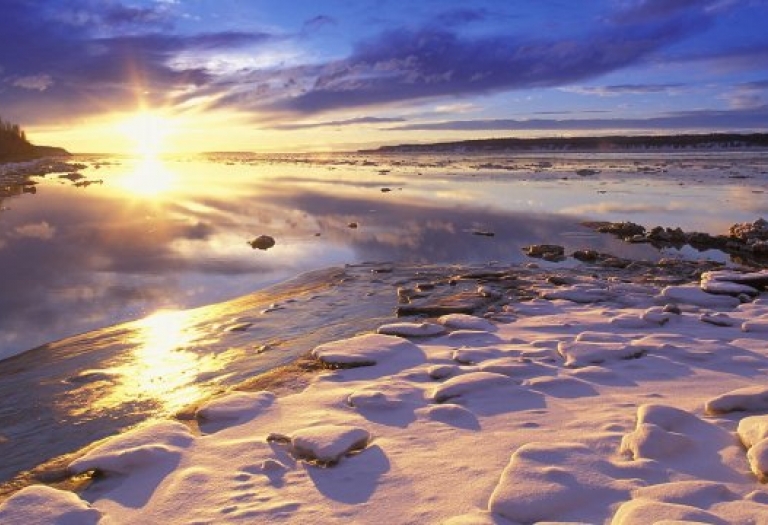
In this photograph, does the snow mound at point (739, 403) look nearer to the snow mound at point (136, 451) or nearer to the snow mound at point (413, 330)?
the snow mound at point (413, 330)

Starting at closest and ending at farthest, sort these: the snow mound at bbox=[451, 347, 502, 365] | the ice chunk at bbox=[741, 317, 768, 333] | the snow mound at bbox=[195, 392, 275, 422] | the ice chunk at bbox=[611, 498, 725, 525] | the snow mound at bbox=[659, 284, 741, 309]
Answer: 1. the ice chunk at bbox=[611, 498, 725, 525]
2. the snow mound at bbox=[195, 392, 275, 422]
3. the snow mound at bbox=[451, 347, 502, 365]
4. the ice chunk at bbox=[741, 317, 768, 333]
5. the snow mound at bbox=[659, 284, 741, 309]

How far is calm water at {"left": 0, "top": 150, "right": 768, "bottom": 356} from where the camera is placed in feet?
31.9

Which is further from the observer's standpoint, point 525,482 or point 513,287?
point 513,287

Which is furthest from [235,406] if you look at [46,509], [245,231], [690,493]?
[245,231]

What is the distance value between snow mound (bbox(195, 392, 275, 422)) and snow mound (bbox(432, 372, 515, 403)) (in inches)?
55.6

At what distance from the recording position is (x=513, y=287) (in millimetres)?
9523

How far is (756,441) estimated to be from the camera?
3.78 metres

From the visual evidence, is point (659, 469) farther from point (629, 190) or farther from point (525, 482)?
point (629, 190)

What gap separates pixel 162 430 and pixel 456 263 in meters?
8.81

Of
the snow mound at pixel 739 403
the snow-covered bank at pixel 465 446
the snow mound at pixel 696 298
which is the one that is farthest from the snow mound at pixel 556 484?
the snow mound at pixel 696 298

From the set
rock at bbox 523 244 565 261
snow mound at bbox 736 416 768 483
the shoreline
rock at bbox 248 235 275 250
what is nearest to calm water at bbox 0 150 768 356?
rock at bbox 248 235 275 250

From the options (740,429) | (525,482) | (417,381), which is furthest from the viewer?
(417,381)

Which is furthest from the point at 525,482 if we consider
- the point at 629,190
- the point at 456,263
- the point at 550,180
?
the point at 550,180

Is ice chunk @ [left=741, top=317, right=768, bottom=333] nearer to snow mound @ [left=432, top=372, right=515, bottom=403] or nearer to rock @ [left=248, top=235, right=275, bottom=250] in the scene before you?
snow mound @ [left=432, top=372, right=515, bottom=403]
